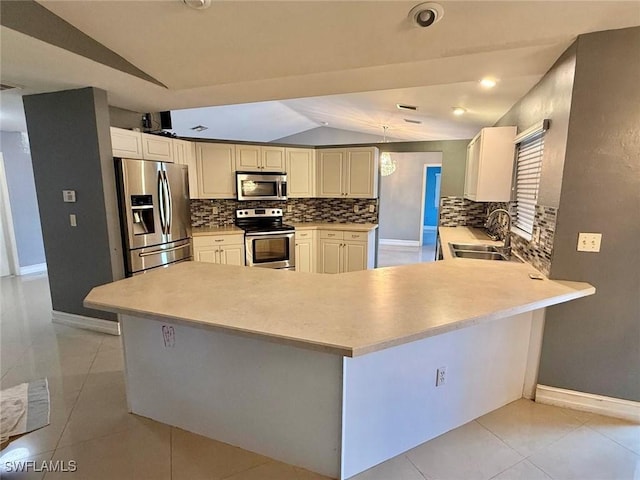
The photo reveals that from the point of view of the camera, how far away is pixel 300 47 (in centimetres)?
217

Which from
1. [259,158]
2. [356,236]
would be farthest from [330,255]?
[259,158]

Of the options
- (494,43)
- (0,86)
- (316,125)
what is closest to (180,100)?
(0,86)

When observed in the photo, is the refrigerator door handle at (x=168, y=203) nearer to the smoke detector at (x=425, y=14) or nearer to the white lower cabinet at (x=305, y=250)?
the white lower cabinet at (x=305, y=250)

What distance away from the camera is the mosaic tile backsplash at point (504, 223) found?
217 cm

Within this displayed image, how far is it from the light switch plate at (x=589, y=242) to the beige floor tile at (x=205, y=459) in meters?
2.20

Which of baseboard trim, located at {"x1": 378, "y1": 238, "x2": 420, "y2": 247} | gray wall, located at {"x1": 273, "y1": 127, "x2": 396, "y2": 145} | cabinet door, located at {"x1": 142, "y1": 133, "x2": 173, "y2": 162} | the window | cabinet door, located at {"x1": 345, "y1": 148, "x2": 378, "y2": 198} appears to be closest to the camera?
the window

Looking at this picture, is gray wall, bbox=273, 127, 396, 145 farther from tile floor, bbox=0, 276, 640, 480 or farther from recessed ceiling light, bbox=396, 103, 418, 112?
tile floor, bbox=0, 276, 640, 480

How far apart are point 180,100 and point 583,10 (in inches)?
124

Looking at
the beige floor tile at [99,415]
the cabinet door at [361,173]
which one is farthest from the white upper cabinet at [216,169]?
the beige floor tile at [99,415]

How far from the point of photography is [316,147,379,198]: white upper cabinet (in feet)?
17.1

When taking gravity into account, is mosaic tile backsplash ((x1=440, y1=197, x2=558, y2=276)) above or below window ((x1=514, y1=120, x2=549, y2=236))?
below

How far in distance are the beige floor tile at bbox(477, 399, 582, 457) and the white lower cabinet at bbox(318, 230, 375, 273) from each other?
3.05 metres

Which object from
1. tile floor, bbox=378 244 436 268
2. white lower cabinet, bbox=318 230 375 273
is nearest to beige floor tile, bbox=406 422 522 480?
white lower cabinet, bbox=318 230 375 273

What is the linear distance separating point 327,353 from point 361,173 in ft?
14.0
